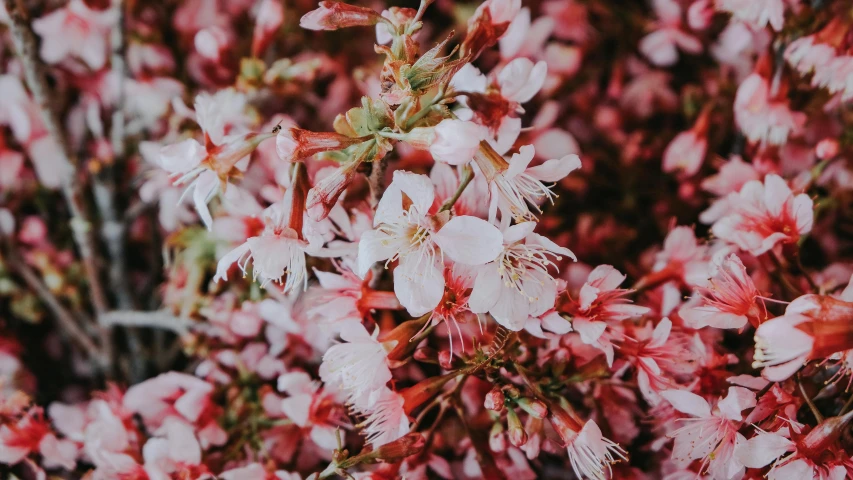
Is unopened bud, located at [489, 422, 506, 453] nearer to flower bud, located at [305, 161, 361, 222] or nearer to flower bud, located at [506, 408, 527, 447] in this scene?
flower bud, located at [506, 408, 527, 447]

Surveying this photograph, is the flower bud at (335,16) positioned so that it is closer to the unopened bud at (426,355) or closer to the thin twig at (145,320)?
the unopened bud at (426,355)

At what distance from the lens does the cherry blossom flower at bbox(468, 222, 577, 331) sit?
0.54m

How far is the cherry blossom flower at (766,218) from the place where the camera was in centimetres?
67

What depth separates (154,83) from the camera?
964mm

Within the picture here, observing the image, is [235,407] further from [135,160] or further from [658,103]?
[658,103]

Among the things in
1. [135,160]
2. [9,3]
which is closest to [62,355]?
[135,160]

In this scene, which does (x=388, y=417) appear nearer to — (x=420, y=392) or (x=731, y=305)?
(x=420, y=392)

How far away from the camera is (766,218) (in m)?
0.69

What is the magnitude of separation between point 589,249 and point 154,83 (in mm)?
695

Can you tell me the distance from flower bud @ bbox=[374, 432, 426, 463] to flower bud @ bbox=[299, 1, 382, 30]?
0.39 metres

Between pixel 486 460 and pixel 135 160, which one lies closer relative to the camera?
pixel 486 460

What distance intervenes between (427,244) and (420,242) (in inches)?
0.5

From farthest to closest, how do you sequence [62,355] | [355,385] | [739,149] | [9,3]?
[62,355] → [739,149] → [9,3] → [355,385]

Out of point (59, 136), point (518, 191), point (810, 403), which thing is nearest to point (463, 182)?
point (518, 191)
